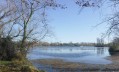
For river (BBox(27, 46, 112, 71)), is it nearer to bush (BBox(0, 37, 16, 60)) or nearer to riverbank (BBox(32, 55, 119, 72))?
riverbank (BBox(32, 55, 119, 72))

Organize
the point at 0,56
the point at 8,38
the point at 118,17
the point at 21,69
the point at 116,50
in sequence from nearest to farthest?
the point at 118,17 → the point at 21,69 → the point at 0,56 → the point at 8,38 → the point at 116,50

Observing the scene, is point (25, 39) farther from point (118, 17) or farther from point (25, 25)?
point (118, 17)

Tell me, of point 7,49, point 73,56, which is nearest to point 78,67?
point 7,49

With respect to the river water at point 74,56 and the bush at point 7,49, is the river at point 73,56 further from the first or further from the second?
the bush at point 7,49

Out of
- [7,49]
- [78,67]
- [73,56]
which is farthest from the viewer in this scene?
[73,56]

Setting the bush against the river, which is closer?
the bush

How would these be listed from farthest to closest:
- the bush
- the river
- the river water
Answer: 1. the river water
2. the river
3. the bush

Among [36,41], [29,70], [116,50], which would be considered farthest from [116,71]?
[116,50]

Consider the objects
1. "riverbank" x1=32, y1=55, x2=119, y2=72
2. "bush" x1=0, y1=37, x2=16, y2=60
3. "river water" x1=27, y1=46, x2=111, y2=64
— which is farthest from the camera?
"river water" x1=27, y1=46, x2=111, y2=64

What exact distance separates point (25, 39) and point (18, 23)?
6.24 feet

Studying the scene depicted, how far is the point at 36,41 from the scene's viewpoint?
33531mm

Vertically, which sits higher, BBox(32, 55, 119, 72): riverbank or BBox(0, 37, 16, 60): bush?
BBox(0, 37, 16, 60): bush

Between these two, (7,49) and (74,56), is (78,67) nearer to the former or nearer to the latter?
(7,49)

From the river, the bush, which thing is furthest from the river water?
the bush
